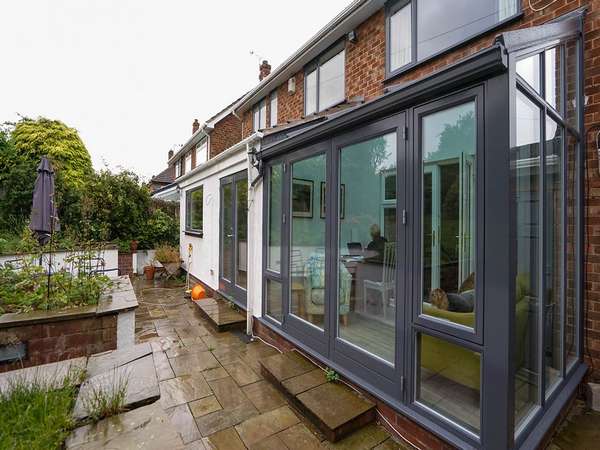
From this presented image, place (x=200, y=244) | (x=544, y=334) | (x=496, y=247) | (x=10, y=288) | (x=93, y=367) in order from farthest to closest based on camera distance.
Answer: (x=200, y=244) < (x=10, y=288) < (x=93, y=367) < (x=544, y=334) < (x=496, y=247)

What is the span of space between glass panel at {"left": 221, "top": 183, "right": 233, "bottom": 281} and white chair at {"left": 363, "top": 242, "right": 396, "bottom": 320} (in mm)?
4343

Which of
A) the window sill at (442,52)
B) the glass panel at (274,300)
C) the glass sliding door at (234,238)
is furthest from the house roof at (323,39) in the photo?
the glass panel at (274,300)

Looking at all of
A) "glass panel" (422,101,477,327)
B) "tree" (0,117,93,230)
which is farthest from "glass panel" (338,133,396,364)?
"tree" (0,117,93,230)

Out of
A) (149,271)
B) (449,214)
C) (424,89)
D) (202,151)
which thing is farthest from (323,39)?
(202,151)

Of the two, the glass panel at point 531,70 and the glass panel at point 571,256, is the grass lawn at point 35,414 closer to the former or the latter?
the glass panel at point 531,70

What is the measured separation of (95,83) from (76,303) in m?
8.60

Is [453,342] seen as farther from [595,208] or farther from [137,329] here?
[137,329]

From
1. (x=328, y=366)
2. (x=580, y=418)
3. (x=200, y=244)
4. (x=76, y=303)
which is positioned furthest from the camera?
(x=200, y=244)

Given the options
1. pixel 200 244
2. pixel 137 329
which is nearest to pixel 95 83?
pixel 200 244

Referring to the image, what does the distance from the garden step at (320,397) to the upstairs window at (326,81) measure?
5520 mm

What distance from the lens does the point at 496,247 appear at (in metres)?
2.05

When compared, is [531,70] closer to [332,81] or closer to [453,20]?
[453,20]

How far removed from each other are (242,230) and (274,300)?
6.43 ft

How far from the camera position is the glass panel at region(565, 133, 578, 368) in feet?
10.0
